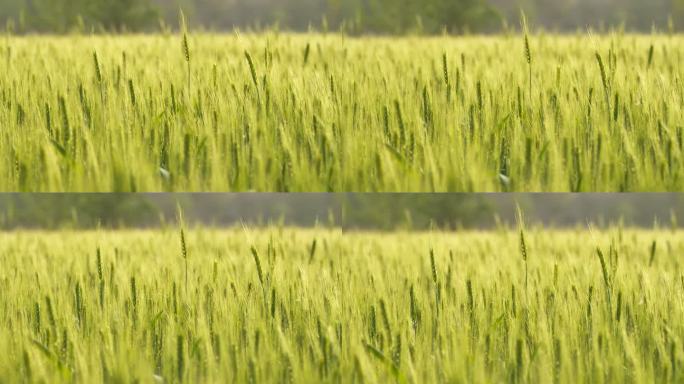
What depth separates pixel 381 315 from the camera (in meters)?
2.74

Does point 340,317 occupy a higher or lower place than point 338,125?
lower

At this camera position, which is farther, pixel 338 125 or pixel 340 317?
pixel 338 125

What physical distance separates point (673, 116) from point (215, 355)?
62.0 inches

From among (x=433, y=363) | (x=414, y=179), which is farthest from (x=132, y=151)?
(x=433, y=363)

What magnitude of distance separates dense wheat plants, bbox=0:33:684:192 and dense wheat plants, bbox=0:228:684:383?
9.5 inches

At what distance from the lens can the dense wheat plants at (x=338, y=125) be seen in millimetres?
2881

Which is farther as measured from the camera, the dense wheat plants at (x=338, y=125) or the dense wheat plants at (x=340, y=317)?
the dense wheat plants at (x=338, y=125)

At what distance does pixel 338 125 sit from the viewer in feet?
9.72

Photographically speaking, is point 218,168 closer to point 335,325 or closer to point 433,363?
point 335,325

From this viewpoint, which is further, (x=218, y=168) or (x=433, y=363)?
(x=218, y=168)

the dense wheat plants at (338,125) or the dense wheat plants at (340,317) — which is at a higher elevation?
the dense wheat plants at (338,125)

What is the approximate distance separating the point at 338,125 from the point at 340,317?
23.7 inches

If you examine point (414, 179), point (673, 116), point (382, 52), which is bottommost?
point (414, 179)

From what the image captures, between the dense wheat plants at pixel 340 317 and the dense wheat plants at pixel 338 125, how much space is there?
0.24m
